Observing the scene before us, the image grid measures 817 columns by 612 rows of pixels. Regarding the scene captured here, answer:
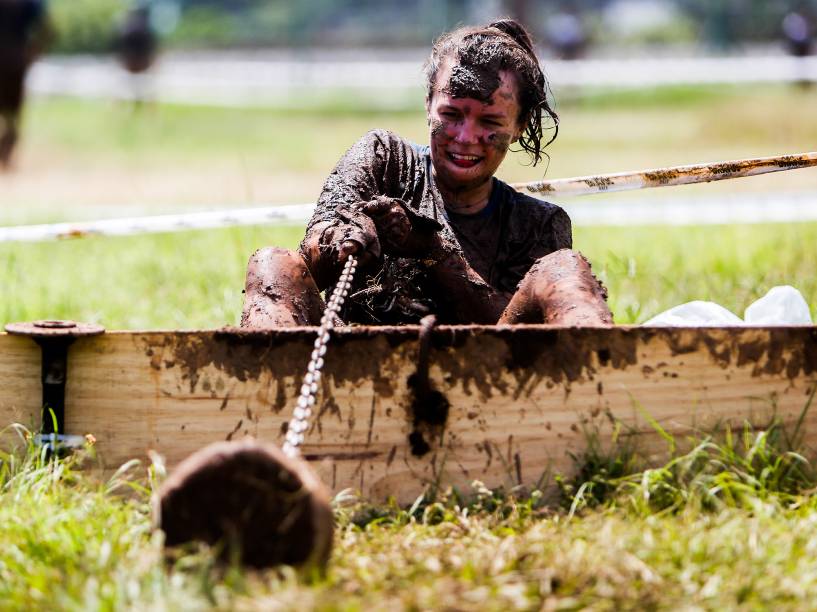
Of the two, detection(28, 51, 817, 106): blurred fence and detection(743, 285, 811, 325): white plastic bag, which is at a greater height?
detection(28, 51, 817, 106): blurred fence

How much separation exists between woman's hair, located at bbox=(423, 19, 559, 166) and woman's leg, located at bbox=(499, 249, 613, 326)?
2.19 ft

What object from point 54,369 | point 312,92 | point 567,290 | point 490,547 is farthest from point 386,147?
point 312,92

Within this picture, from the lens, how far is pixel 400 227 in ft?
12.8

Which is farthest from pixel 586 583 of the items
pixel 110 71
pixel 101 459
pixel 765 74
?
pixel 110 71

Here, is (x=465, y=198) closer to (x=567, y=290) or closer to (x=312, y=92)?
(x=567, y=290)

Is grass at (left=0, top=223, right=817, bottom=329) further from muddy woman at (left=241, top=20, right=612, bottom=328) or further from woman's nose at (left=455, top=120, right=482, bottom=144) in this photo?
woman's nose at (left=455, top=120, right=482, bottom=144)

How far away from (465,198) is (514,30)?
63cm

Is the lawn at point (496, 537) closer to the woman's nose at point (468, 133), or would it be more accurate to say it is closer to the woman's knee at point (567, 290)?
the woman's knee at point (567, 290)

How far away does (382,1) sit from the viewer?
145 feet

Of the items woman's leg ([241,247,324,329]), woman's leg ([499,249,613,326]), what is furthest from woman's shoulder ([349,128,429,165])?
woman's leg ([499,249,613,326])

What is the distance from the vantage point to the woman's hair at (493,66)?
430cm

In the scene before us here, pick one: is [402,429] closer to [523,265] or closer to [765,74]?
[523,265]

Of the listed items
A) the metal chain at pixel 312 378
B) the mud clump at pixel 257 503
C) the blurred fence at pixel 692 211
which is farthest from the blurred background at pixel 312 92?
the mud clump at pixel 257 503

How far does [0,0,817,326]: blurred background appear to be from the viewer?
904 centimetres
